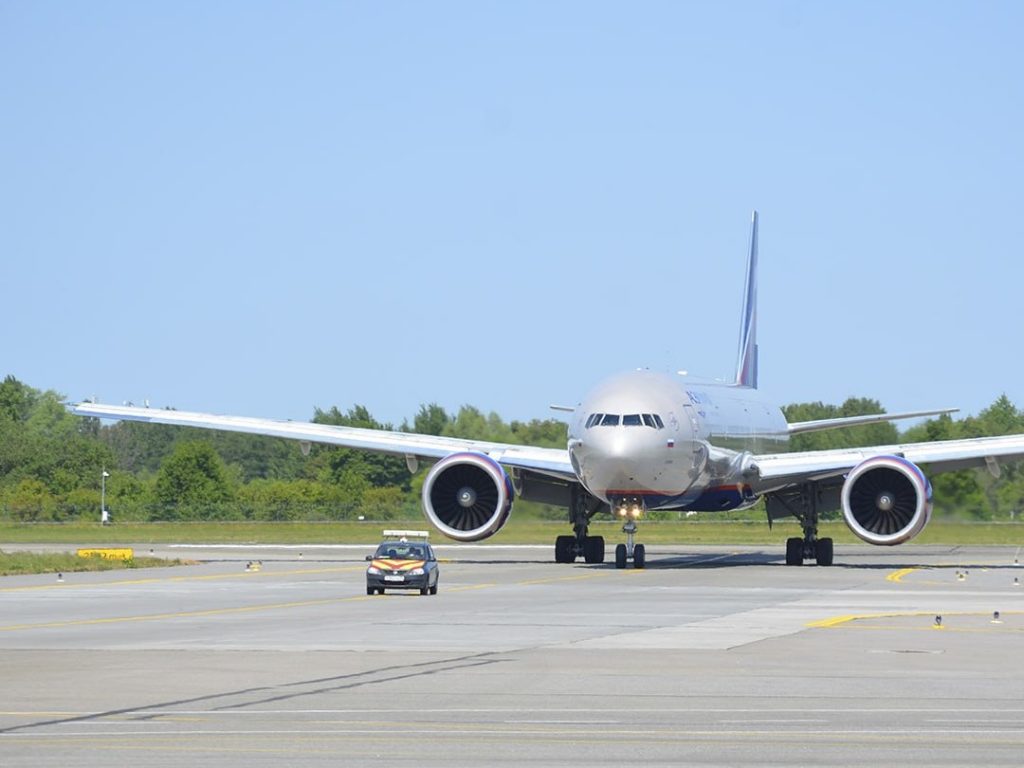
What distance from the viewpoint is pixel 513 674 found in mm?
19938

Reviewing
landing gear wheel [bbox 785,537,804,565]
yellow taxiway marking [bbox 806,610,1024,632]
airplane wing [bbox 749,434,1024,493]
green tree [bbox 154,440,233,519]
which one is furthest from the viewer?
green tree [bbox 154,440,233,519]

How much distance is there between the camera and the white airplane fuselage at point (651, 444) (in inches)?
1731

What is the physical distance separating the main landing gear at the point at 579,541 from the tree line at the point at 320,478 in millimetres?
4924

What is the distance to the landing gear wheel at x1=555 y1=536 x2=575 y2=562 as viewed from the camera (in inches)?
1966

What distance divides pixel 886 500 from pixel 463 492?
10690 mm

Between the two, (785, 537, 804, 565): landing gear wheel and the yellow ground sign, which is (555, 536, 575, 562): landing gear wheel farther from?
the yellow ground sign

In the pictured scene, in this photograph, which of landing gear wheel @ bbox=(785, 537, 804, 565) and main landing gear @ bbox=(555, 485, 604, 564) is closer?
landing gear wheel @ bbox=(785, 537, 804, 565)

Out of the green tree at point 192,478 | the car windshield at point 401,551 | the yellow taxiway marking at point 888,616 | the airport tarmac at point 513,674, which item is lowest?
the airport tarmac at point 513,674

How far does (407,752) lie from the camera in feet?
45.8

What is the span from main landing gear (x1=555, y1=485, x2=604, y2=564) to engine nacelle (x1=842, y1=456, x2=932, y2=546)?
730 cm

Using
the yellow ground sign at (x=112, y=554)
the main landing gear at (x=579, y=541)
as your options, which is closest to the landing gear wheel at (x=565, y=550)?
the main landing gear at (x=579, y=541)

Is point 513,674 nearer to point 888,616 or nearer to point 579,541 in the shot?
point 888,616

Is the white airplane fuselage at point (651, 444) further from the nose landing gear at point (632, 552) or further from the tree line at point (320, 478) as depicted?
the tree line at point (320, 478)

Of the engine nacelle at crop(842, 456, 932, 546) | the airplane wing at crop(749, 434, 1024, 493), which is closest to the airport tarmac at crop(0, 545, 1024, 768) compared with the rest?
the engine nacelle at crop(842, 456, 932, 546)
